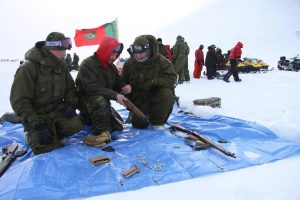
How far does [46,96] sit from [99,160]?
95cm

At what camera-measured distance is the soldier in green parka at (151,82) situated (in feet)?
13.4

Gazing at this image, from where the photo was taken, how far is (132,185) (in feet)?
8.70

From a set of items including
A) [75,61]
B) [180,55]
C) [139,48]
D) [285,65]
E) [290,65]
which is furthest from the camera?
[75,61]

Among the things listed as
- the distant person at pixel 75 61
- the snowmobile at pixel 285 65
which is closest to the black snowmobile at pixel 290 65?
the snowmobile at pixel 285 65

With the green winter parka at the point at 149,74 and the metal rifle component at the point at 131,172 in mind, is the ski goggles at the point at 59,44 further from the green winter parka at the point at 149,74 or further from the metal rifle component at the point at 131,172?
the metal rifle component at the point at 131,172

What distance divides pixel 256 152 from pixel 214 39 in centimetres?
3960

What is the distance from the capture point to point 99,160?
119 inches

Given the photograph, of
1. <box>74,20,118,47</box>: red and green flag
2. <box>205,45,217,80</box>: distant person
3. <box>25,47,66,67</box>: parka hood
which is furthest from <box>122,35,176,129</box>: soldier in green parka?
<box>205,45,217,80</box>: distant person

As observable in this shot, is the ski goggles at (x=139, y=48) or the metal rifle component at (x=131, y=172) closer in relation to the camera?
the metal rifle component at (x=131, y=172)

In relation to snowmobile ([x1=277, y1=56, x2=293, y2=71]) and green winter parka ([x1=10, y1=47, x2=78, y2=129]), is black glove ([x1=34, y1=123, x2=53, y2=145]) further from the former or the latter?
snowmobile ([x1=277, y1=56, x2=293, y2=71])

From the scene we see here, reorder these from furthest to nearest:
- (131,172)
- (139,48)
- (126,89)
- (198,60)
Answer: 1. (198,60)
2. (126,89)
3. (139,48)
4. (131,172)

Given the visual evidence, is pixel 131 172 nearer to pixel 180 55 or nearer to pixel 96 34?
pixel 180 55

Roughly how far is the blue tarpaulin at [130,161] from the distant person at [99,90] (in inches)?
8.3

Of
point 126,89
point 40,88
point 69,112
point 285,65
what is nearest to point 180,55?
point 126,89
